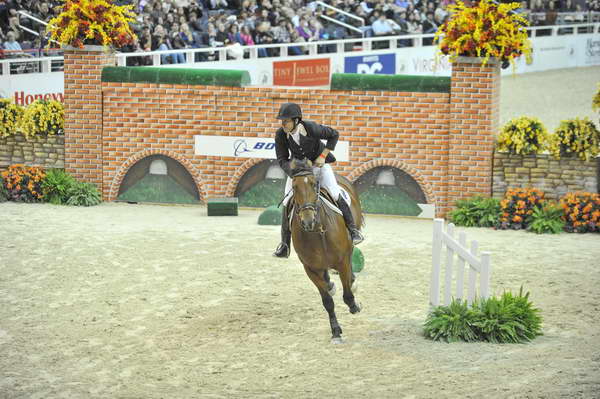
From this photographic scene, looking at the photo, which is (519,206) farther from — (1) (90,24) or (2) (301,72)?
(2) (301,72)

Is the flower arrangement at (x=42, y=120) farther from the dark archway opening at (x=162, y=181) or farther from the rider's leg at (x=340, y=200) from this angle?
the rider's leg at (x=340, y=200)

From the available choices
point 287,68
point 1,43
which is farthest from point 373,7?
point 1,43

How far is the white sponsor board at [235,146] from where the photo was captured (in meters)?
16.8

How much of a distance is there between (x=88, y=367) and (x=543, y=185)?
32.4 ft

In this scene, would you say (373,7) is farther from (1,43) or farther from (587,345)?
(587,345)

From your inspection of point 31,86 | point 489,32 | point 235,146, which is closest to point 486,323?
point 489,32

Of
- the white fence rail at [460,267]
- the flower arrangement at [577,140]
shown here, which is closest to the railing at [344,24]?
the flower arrangement at [577,140]

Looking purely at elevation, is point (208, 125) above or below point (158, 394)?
above

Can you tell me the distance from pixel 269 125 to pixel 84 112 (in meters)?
3.67

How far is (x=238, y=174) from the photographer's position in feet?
55.9

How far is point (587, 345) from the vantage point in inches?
352

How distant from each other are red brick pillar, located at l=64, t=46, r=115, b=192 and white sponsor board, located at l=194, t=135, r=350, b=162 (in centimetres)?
202

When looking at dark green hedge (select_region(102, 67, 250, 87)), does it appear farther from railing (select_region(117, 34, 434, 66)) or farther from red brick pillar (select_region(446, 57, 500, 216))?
railing (select_region(117, 34, 434, 66))

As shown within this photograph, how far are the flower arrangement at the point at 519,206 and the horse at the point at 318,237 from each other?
6288 millimetres
